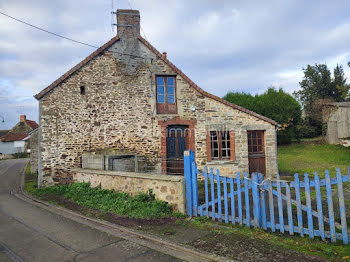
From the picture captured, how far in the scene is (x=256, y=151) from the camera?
44.0 feet

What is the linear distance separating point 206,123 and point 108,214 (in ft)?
24.7

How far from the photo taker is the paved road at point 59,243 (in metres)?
4.38

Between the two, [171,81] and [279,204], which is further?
[171,81]

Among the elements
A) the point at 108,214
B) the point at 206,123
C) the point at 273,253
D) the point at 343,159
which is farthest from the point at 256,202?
the point at 343,159

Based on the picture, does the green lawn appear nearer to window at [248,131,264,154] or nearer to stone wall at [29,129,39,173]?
window at [248,131,264,154]

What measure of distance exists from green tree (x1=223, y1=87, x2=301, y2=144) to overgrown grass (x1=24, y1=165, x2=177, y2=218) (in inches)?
781

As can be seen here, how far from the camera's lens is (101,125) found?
12.3 meters

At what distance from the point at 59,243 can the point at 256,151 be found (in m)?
10.9

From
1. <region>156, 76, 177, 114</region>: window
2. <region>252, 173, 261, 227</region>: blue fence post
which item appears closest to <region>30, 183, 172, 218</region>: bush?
<region>252, 173, 261, 227</region>: blue fence post

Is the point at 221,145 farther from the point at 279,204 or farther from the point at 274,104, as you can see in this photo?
the point at 274,104

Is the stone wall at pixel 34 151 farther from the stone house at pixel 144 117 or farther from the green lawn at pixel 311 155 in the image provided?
the green lawn at pixel 311 155

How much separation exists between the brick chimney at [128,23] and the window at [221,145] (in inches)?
267

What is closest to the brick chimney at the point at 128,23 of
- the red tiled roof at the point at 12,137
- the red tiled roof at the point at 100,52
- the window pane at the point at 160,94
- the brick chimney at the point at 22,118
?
the red tiled roof at the point at 100,52

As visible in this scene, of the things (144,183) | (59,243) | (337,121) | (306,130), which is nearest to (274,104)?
(337,121)
